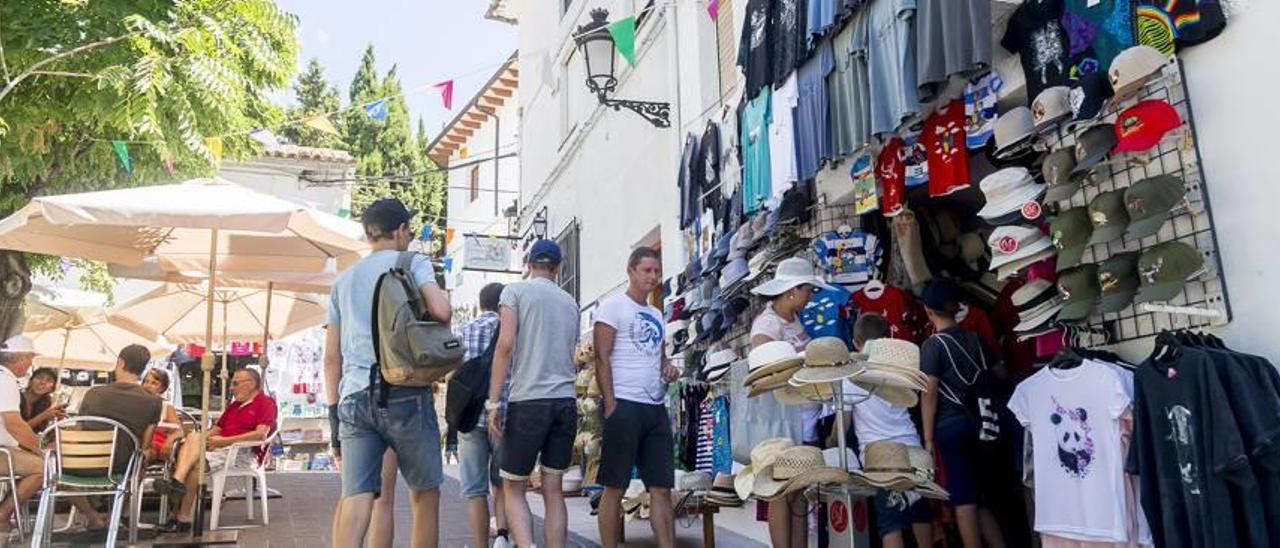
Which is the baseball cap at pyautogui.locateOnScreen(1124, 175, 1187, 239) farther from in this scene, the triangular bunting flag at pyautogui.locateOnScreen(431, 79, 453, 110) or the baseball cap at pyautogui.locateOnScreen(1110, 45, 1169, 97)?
the triangular bunting flag at pyautogui.locateOnScreen(431, 79, 453, 110)

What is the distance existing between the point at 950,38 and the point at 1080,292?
1.39m

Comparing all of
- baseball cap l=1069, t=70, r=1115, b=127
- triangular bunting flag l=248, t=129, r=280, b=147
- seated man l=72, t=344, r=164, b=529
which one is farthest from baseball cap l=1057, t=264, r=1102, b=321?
triangular bunting flag l=248, t=129, r=280, b=147

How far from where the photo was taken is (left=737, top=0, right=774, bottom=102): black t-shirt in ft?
22.0

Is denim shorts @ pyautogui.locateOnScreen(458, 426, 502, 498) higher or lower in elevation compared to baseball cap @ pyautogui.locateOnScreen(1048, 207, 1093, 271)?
lower

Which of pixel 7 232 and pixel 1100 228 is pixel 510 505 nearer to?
pixel 1100 228

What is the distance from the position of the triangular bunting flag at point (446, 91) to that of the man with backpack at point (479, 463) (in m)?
8.25

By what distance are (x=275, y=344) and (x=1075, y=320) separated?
1915 cm

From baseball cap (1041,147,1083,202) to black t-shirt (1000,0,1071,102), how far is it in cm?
33

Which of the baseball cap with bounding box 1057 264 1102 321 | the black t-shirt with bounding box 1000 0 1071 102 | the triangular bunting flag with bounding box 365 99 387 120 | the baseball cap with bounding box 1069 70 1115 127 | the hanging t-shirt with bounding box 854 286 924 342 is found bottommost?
the baseball cap with bounding box 1057 264 1102 321

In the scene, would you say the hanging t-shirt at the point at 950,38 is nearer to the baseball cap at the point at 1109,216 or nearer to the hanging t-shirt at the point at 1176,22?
the hanging t-shirt at the point at 1176,22

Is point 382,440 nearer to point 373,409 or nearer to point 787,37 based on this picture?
point 373,409

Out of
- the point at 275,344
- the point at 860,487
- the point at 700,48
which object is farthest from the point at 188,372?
the point at 860,487

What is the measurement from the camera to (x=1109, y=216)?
3.97 meters

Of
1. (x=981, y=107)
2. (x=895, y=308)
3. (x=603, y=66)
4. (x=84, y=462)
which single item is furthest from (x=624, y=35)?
(x=84, y=462)
